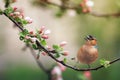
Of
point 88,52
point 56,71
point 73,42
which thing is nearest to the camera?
point 88,52

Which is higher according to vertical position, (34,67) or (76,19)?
(76,19)

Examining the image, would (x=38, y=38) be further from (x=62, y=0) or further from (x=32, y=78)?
(x=32, y=78)

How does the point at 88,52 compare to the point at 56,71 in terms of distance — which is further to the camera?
the point at 56,71

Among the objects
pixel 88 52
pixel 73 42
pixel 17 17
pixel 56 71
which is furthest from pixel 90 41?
pixel 73 42

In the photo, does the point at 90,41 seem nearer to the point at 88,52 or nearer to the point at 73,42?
the point at 88,52

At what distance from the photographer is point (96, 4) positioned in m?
Answer: 3.36

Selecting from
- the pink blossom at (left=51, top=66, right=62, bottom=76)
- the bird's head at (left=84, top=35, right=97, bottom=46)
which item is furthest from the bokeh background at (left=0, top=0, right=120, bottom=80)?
the bird's head at (left=84, top=35, right=97, bottom=46)

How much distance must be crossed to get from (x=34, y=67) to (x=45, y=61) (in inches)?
8.7

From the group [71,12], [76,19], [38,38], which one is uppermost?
[38,38]

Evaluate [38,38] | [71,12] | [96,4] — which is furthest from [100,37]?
[38,38]

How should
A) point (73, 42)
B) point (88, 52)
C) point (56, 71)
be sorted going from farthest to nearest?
point (73, 42) < point (56, 71) < point (88, 52)

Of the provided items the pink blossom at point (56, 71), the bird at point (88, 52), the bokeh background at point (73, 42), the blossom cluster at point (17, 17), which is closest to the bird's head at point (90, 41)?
the bird at point (88, 52)

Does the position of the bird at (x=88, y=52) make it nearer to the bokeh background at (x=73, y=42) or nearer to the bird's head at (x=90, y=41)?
the bird's head at (x=90, y=41)

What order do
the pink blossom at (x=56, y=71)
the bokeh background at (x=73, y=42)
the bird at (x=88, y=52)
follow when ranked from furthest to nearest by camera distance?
the bokeh background at (x=73, y=42), the pink blossom at (x=56, y=71), the bird at (x=88, y=52)
